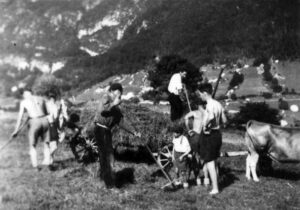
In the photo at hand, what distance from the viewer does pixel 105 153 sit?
820cm

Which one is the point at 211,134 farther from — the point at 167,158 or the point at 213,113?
the point at 167,158

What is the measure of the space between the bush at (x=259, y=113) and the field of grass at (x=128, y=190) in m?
60.3

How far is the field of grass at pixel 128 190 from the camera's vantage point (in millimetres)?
7270

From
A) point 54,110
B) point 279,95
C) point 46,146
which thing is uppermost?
point 54,110

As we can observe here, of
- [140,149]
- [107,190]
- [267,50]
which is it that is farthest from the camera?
[267,50]

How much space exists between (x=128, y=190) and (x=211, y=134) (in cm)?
214

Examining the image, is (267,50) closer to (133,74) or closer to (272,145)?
(133,74)

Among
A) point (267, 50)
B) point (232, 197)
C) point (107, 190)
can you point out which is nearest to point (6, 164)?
point (107, 190)

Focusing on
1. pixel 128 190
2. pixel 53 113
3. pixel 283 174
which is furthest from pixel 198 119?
pixel 53 113

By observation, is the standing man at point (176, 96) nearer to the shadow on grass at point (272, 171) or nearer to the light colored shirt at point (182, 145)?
the light colored shirt at point (182, 145)

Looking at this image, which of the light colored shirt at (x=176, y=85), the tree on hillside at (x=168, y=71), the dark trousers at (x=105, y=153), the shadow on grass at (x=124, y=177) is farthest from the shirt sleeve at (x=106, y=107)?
the tree on hillside at (x=168, y=71)

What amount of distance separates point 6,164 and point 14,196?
385 centimetres

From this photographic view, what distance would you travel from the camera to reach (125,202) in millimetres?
7406

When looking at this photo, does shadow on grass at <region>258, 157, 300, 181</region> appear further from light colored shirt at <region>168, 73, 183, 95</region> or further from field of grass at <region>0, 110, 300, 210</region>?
light colored shirt at <region>168, 73, 183, 95</region>
